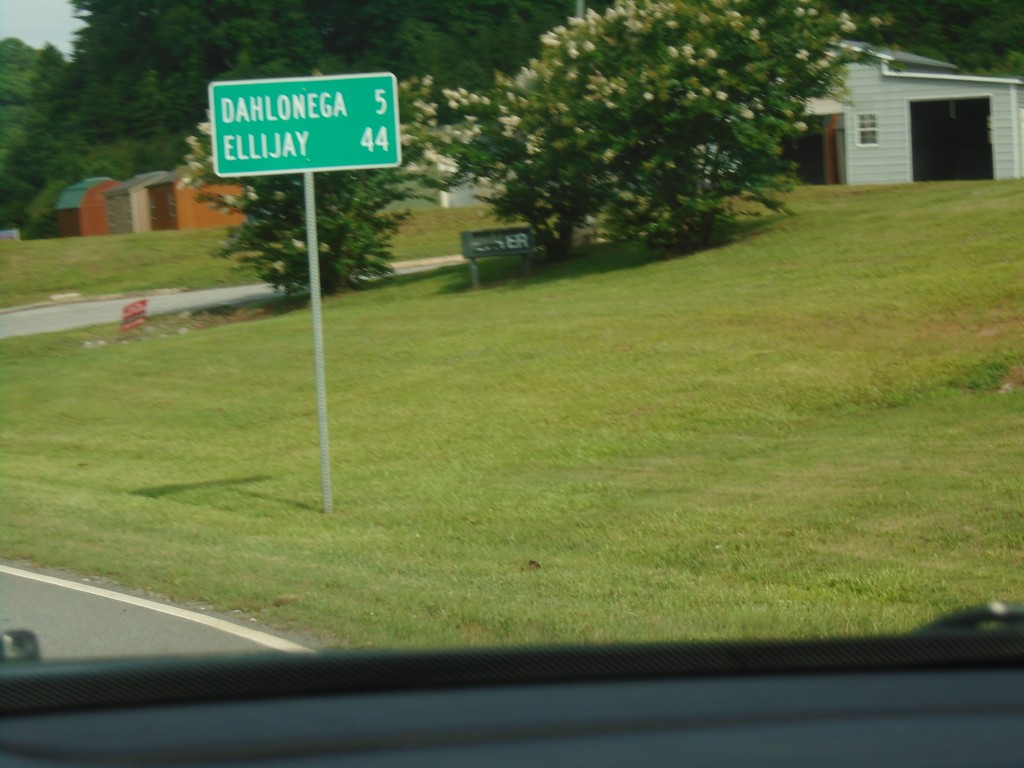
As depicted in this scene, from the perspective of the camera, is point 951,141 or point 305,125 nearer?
point 305,125

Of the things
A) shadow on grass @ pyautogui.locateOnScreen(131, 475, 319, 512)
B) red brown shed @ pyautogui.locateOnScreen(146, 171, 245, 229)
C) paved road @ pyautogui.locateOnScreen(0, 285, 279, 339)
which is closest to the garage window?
paved road @ pyautogui.locateOnScreen(0, 285, 279, 339)

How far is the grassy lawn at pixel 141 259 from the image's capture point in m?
44.3

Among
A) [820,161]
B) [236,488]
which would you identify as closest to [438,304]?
[236,488]

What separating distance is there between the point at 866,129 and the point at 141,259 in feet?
91.4

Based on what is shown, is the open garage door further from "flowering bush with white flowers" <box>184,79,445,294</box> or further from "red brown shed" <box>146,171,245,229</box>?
"red brown shed" <box>146,171,245,229</box>

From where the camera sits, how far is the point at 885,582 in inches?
302

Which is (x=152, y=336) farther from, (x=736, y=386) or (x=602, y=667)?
(x=602, y=667)

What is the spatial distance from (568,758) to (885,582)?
246 inches

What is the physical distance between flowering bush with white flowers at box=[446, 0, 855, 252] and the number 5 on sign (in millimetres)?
15771

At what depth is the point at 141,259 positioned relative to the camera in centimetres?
4847

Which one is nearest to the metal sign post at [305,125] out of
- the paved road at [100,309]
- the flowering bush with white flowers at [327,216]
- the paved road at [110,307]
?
the flowering bush with white flowers at [327,216]

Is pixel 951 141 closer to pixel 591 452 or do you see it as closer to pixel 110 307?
pixel 110 307

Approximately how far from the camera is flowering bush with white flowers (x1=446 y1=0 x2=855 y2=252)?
2638 cm

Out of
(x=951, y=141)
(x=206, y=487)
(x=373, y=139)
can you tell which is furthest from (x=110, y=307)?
(x=951, y=141)
